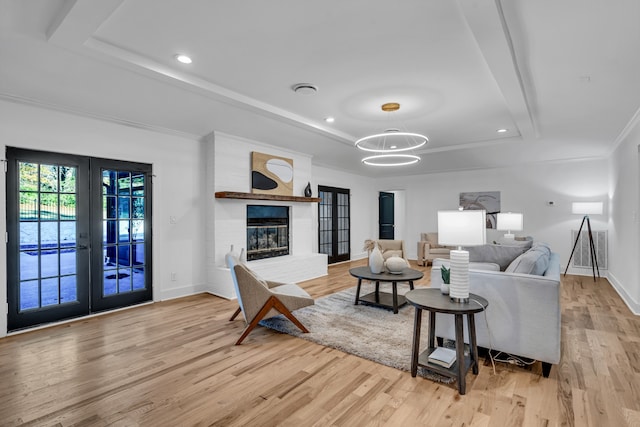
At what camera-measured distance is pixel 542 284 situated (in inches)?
96.7

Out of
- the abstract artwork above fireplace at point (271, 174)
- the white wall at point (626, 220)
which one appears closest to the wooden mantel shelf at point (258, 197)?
the abstract artwork above fireplace at point (271, 174)

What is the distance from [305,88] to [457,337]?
272 cm

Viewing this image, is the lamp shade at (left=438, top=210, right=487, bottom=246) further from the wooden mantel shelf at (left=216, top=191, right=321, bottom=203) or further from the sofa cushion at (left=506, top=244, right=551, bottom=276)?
the wooden mantel shelf at (left=216, top=191, right=321, bottom=203)

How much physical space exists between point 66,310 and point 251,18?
3.78m

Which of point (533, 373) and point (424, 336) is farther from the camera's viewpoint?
point (424, 336)

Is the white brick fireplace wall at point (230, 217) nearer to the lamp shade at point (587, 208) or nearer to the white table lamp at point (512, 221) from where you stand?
the white table lamp at point (512, 221)

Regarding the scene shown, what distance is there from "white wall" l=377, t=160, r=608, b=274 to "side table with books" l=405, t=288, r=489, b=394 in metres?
5.73

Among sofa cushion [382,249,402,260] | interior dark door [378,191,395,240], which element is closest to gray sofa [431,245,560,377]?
sofa cushion [382,249,402,260]

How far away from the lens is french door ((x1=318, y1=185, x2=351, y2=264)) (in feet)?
25.8

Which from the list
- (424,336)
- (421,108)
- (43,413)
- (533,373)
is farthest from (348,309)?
(43,413)

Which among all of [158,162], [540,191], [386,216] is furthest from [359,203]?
[158,162]

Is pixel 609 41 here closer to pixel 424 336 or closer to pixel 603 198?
pixel 424 336

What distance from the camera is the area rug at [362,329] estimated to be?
9.37 ft

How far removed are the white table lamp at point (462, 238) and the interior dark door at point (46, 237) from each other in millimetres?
4045
